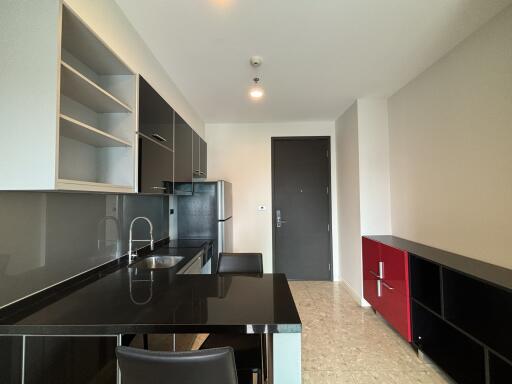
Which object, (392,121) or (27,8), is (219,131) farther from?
(27,8)

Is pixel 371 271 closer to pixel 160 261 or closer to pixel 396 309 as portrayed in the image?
pixel 396 309

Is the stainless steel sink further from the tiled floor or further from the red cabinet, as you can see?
the red cabinet

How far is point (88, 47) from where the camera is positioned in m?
1.32

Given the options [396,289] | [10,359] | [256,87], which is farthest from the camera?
[256,87]

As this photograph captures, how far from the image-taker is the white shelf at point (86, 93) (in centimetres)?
114

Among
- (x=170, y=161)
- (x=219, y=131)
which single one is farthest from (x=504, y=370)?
(x=219, y=131)

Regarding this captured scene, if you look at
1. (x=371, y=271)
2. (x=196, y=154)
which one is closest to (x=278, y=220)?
(x=371, y=271)

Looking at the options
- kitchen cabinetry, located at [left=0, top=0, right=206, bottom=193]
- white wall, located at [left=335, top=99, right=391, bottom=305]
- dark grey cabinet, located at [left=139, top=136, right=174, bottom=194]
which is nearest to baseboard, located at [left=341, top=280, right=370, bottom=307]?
white wall, located at [left=335, top=99, right=391, bottom=305]

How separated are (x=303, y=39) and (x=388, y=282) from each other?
2386mm

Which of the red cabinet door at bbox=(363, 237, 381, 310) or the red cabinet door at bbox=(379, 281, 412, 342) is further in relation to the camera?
the red cabinet door at bbox=(363, 237, 381, 310)

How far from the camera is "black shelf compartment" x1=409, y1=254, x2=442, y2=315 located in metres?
2.16

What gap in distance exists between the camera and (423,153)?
2607mm

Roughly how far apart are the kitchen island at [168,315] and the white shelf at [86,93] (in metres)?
1.06

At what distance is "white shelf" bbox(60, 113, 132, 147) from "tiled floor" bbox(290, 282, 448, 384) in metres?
2.15
